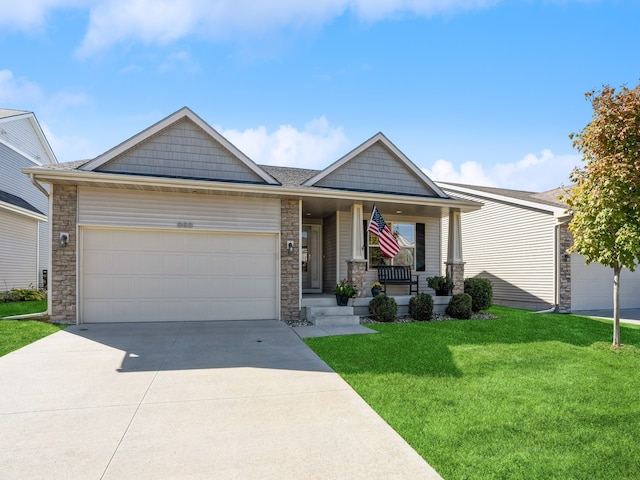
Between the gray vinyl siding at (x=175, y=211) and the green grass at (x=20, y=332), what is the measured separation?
2.46 metres

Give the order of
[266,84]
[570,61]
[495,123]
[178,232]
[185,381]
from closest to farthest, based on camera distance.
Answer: [185,381] → [178,232] → [570,61] → [266,84] → [495,123]

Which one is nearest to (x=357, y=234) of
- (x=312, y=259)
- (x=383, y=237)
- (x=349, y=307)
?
(x=383, y=237)

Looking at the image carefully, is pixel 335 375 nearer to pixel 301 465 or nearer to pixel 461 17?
pixel 301 465

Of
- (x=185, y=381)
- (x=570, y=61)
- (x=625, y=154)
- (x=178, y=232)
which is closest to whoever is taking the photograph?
(x=185, y=381)

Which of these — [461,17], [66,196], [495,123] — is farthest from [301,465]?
[495,123]

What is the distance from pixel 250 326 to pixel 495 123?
10.00m

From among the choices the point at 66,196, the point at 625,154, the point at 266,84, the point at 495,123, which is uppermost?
the point at 266,84

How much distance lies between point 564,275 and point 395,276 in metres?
5.61

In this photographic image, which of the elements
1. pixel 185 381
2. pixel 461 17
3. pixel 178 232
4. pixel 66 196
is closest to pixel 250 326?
pixel 178 232

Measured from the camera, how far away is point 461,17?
8.81 metres

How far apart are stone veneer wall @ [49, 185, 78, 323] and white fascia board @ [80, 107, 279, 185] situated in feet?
2.84

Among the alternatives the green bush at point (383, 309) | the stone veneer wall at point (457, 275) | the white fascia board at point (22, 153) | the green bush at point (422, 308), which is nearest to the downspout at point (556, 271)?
the stone veneer wall at point (457, 275)

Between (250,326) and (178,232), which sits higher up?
(178,232)

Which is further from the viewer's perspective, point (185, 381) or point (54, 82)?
point (54, 82)
